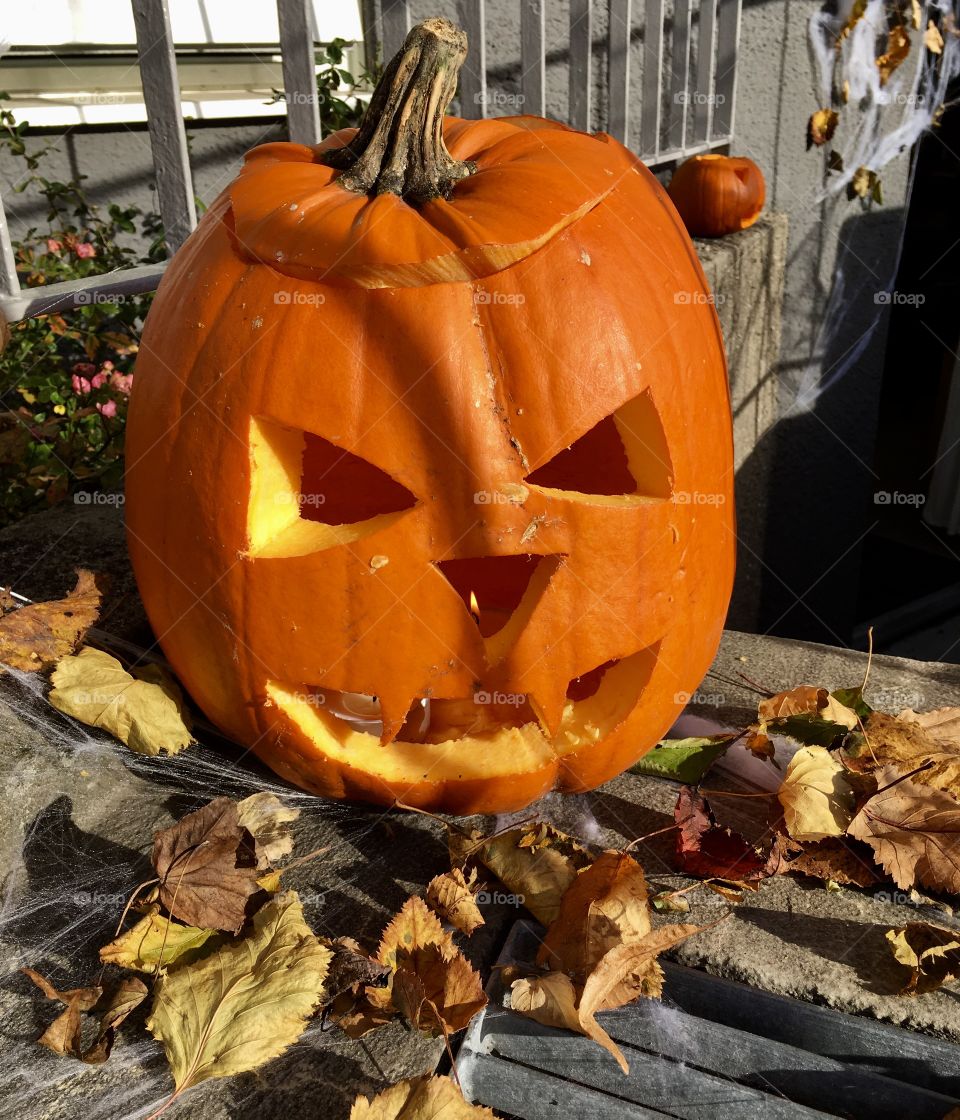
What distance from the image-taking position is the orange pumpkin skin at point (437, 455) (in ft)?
4.53

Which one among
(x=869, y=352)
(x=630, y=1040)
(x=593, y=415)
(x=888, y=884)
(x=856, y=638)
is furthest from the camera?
(x=856, y=638)

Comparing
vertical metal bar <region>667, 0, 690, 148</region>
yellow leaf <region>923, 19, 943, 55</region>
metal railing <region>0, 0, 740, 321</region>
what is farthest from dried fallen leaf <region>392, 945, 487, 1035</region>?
yellow leaf <region>923, 19, 943, 55</region>

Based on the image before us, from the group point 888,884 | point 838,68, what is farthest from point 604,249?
point 838,68

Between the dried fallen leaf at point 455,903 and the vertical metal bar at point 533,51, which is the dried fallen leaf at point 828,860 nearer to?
the dried fallen leaf at point 455,903

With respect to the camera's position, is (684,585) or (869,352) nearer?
(684,585)

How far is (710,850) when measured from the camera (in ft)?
5.01

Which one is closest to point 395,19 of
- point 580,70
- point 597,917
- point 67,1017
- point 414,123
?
point 580,70

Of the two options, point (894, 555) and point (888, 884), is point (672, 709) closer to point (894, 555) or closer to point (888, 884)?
point (888, 884)

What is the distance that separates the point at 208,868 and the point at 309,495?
1.89ft

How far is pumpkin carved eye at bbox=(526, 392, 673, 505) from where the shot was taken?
149 centimetres

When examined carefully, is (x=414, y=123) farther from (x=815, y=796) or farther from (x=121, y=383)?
(x=121, y=383)

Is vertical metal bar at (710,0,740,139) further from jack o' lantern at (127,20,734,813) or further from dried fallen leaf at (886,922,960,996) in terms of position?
dried fallen leaf at (886,922,960,996)

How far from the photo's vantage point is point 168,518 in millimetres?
1531

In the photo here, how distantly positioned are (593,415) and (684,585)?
336 millimetres
